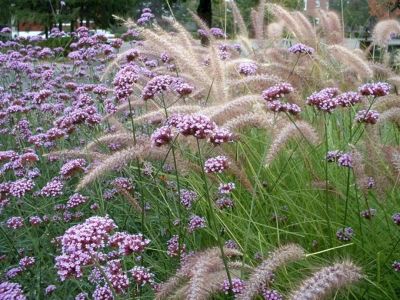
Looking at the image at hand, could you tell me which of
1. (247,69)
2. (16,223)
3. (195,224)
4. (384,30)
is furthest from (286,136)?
(384,30)

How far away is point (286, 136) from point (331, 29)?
302cm

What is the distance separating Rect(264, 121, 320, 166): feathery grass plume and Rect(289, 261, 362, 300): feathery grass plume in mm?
784

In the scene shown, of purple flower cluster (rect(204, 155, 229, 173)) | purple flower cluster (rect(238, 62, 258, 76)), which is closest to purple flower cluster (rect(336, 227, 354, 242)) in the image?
purple flower cluster (rect(204, 155, 229, 173))

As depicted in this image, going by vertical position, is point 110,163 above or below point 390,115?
below

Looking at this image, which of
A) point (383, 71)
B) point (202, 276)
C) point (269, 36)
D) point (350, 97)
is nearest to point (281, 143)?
point (350, 97)

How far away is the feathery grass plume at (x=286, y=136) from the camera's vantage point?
2446 mm

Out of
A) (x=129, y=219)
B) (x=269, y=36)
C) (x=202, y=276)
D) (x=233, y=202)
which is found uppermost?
(x=269, y=36)

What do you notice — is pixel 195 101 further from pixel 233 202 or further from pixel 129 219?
pixel 233 202

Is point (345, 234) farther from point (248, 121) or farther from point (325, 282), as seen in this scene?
point (325, 282)

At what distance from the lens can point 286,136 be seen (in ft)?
8.30

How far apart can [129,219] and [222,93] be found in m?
1.20

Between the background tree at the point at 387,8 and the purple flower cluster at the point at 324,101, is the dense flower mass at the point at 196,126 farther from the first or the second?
the background tree at the point at 387,8

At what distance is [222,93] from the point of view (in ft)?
10.6

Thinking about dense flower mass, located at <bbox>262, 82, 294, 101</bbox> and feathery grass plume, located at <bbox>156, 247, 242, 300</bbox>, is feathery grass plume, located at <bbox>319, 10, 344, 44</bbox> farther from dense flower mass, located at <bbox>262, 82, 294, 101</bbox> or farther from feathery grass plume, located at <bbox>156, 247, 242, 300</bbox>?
feathery grass plume, located at <bbox>156, 247, 242, 300</bbox>
